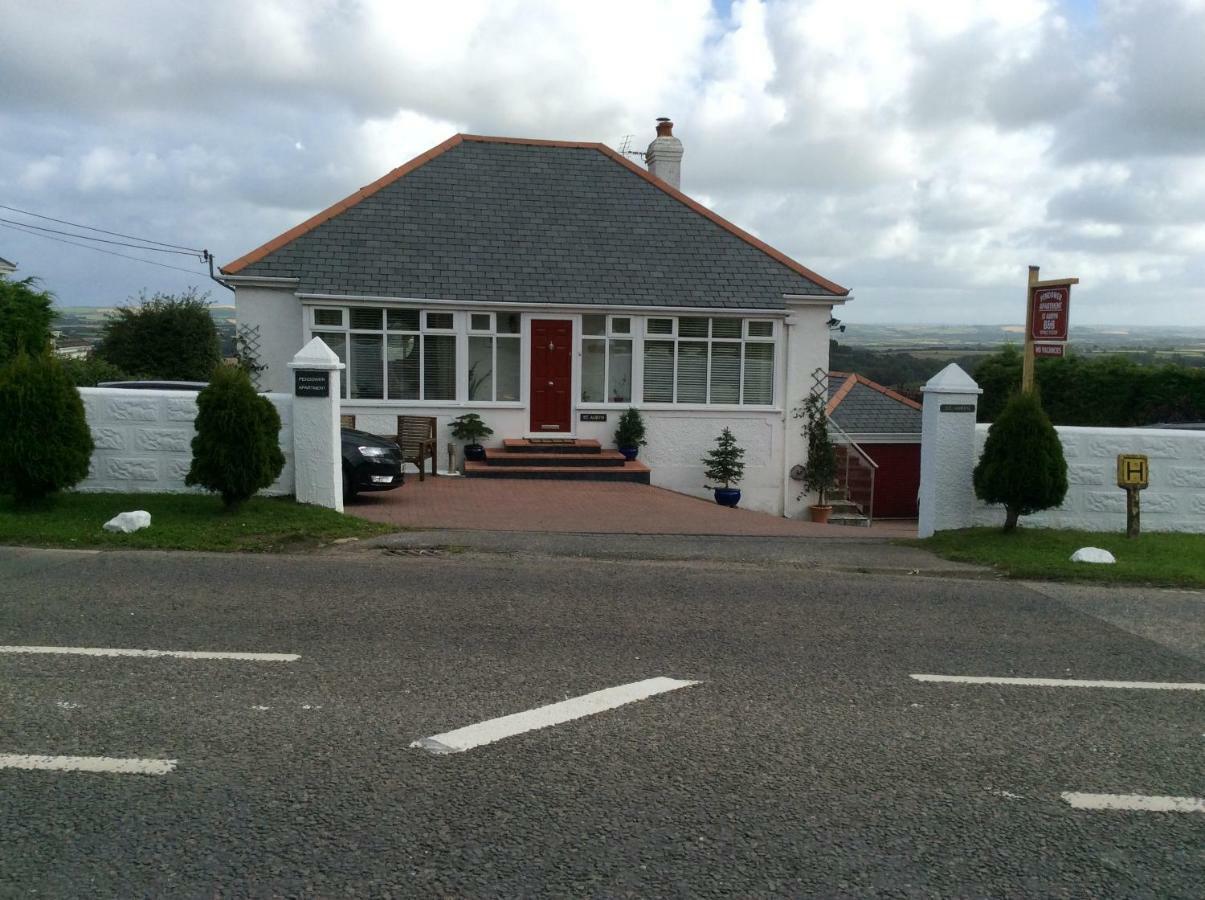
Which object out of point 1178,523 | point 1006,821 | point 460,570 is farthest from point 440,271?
point 1006,821

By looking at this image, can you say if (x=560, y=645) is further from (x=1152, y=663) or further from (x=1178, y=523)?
(x=1178, y=523)

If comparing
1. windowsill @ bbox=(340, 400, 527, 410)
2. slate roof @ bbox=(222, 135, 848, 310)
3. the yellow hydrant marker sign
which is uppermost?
slate roof @ bbox=(222, 135, 848, 310)

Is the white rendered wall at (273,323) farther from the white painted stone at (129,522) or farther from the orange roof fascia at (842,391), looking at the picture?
the orange roof fascia at (842,391)

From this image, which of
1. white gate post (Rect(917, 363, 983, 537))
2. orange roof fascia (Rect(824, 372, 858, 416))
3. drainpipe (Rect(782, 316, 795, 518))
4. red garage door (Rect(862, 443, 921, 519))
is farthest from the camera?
red garage door (Rect(862, 443, 921, 519))

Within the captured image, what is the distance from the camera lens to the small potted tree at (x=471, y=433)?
20062 millimetres

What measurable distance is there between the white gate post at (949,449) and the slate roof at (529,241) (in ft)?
27.7

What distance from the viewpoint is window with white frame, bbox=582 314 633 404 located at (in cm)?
2088

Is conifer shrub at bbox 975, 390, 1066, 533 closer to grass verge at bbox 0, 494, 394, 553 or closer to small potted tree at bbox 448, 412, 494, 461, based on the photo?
grass verge at bbox 0, 494, 394, 553

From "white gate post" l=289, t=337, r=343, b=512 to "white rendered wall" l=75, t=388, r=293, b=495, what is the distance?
236mm

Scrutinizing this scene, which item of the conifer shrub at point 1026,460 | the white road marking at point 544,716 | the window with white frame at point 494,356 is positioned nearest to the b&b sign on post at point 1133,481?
the conifer shrub at point 1026,460

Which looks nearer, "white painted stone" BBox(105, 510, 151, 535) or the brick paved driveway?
"white painted stone" BBox(105, 510, 151, 535)

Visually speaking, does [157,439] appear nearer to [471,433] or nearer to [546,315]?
[471,433]

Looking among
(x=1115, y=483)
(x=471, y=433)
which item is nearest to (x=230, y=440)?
(x=471, y=433)

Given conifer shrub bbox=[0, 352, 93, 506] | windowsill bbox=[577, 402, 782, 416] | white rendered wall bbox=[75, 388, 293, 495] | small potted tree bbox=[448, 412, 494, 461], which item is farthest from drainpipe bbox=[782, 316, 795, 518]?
conifer shrub bbox=[0, 352, 93, 506]
